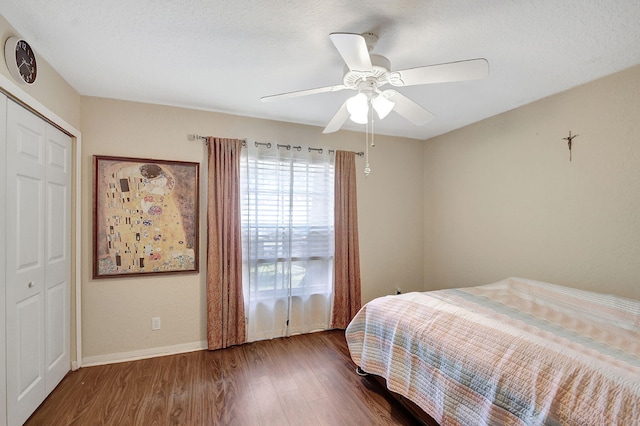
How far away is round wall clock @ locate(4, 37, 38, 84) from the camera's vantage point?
1.58 metres

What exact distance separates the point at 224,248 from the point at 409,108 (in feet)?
6.84

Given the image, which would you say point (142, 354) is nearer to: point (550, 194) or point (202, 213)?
point (202, 213)

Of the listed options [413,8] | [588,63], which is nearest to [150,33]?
[413,8]

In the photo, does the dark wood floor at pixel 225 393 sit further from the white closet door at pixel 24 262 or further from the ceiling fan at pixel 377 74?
the ceiling fan at pixel 377 74

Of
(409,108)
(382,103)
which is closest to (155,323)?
(382,103)

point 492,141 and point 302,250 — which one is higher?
point 492,141

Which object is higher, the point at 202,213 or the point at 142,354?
the point at 202,213

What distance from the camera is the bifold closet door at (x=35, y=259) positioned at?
169cm

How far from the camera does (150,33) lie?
1.67 metres

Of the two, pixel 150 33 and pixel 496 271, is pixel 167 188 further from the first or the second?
pixel 496 271

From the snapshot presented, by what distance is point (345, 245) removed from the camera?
11.0 feet

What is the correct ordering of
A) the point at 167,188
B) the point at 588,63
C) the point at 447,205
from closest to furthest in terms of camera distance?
the point at 588,63 < the point at 167,188 < the point at 447,205

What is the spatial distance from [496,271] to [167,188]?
11.1 feet

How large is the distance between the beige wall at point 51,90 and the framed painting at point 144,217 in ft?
1.34
